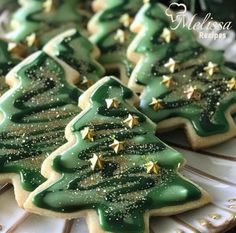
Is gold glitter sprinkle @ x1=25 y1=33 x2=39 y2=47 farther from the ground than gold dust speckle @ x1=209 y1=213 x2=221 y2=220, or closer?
farther from the ground

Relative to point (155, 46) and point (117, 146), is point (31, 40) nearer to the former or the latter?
point (155, 46)

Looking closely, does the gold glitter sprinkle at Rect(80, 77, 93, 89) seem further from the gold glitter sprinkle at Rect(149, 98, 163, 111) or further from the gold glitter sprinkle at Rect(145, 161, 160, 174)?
the gold glitter sprinkle at Rect(145, 161, 160, 174)

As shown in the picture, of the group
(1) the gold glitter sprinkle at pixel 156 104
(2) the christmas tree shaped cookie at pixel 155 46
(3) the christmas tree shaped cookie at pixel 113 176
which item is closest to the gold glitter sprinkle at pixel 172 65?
(2) the christmas tree shaped cookie at pixel 155 46

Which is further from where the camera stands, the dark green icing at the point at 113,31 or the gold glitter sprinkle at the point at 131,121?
the dark green icing at the point at 113,31

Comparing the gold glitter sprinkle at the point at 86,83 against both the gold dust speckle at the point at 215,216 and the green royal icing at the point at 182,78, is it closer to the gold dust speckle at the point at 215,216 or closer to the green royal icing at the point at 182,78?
the green royal icing at the point at 182,78

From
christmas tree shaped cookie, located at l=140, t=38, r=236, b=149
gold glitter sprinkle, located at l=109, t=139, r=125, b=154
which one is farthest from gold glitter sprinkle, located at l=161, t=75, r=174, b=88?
gold glitter sprinkle, located at l=109, t=139, r=125, b=154
